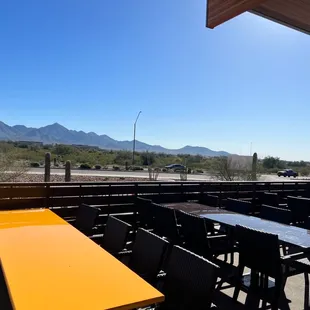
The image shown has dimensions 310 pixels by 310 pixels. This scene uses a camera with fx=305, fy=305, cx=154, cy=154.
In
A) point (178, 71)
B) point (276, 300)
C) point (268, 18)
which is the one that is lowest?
point (276, 300)

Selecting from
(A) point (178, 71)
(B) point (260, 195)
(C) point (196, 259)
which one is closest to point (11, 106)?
(A) point (178, 71)

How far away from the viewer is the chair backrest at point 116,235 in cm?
248

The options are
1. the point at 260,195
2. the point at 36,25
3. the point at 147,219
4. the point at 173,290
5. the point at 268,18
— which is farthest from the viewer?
the point at 36,25

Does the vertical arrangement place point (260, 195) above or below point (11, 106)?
below

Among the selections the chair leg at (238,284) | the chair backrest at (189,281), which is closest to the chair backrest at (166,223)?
the chair leg at (238,284)

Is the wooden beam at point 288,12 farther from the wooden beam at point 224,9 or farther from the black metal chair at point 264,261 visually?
the black metal chair at point 264,261

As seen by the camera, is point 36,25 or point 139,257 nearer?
point 139,257

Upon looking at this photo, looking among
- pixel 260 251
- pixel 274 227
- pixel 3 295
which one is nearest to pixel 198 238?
pixel 260 251

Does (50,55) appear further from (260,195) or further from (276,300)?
(276,300)

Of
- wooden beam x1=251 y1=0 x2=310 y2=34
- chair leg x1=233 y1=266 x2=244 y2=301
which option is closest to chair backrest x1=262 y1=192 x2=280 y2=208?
chair leg x1=233 y1=266 x2=244 y2=301

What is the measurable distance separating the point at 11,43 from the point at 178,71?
22.8 feet

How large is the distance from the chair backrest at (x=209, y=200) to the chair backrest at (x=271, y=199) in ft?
3.09

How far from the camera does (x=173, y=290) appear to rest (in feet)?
5.99

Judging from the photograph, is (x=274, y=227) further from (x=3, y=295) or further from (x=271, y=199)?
(x=3, y=295)
